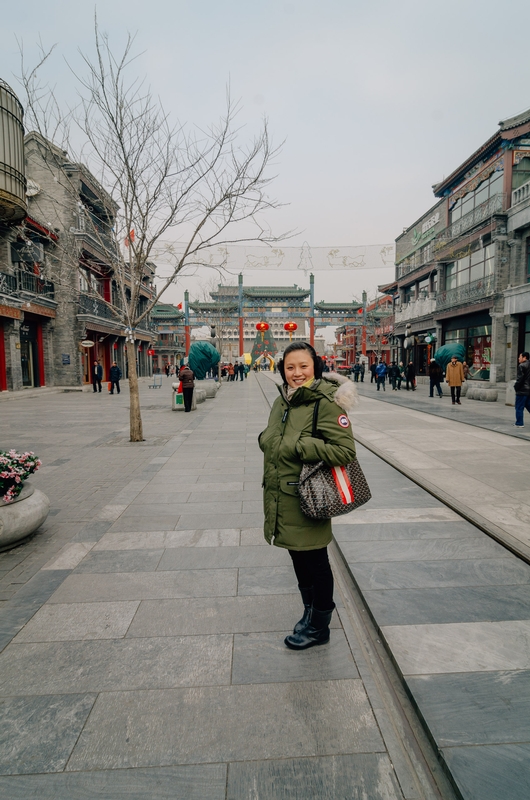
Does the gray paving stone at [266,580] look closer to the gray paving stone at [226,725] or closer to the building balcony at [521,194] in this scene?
the gray paving stone at [226,725]

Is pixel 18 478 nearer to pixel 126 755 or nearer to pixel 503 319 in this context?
pixel 126 755

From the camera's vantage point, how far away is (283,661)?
2736 millimetres

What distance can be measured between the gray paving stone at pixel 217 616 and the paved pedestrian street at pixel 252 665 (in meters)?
0.01

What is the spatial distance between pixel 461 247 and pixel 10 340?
23.3 metres

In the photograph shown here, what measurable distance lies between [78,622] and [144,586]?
586 millimetres

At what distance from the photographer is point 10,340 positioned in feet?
70.7

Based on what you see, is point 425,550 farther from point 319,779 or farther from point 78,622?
point 78,622

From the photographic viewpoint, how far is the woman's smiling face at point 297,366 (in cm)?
262

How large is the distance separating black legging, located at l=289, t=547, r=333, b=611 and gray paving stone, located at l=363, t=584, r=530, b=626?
0.57m

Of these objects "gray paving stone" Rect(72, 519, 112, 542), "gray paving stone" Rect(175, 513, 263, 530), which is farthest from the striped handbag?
"gray paving stone" Rect(72, 519, 112, 542)

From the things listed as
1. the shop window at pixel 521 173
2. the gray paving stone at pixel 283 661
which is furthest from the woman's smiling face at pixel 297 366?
the shop window at pixel 521 173

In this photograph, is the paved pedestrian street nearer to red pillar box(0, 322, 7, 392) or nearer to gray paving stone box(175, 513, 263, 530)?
gray paving stone box(175, 513, 263, 530)

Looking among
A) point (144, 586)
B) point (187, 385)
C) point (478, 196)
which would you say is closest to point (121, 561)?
point (144, 586)

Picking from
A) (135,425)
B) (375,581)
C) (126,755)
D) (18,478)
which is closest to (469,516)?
(375,581)
